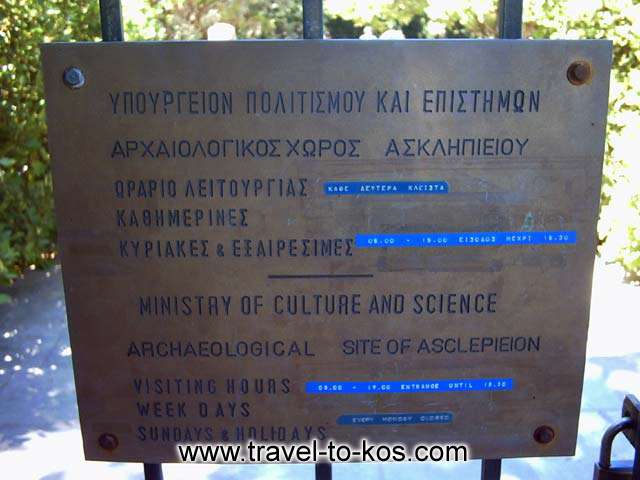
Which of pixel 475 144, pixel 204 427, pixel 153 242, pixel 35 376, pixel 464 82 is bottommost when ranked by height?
pixel 35 376

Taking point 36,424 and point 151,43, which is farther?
point 36,424

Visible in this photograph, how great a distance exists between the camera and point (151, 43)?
4.40 ft

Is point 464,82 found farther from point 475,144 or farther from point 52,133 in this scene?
point 52,133

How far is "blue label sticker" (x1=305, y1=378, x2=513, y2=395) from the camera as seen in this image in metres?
1.50

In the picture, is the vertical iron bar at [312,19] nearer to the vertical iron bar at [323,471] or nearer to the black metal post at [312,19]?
the black metal post at [312,19]

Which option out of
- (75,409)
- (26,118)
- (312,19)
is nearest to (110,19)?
(312,19)

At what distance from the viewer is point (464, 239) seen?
1.43m

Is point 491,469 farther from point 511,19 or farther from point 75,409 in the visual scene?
point 75,409

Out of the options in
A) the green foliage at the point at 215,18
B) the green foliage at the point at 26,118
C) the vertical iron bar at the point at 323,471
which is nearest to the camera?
the vertical iron bar at the point at 323,471

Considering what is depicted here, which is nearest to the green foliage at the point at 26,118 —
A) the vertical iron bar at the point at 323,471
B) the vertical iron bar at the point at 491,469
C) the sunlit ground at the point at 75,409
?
the sunlit ground at the point at 75,409

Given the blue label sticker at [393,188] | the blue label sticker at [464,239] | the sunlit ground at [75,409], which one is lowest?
the sunlit ground at [75,409]

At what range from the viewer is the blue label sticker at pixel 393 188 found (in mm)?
1400

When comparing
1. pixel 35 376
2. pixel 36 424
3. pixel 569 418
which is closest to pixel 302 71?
pixel 569 418

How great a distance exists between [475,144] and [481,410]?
633 mm
